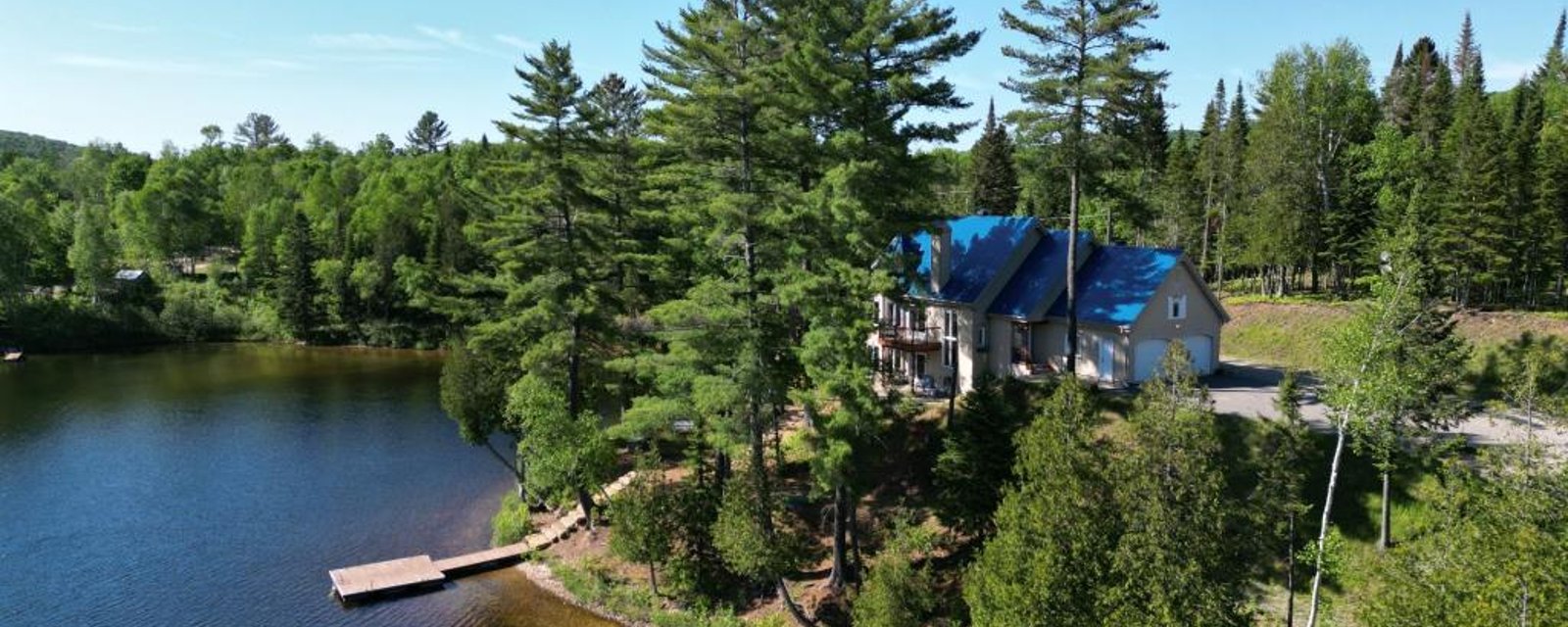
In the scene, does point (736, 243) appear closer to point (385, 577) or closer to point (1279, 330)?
point (385, 577)

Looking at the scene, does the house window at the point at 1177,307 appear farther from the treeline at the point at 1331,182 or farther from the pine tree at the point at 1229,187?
the pine tree at the point at 1229,187

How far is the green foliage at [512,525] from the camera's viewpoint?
31312mm

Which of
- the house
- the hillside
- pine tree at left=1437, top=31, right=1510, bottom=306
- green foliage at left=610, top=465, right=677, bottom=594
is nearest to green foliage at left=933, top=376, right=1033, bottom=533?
the house

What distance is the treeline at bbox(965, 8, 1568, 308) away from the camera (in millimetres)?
31359

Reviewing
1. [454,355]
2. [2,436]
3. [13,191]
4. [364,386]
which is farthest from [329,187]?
[454,355]

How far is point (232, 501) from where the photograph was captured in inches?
1373

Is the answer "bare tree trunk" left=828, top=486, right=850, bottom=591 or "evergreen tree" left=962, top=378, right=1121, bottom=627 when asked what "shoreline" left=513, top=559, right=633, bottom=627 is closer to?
"bare tree trunk" left=828, top=486, right=850, bottom=591

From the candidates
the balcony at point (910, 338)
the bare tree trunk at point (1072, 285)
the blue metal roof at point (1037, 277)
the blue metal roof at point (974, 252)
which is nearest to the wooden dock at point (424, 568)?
the balcony at point (910, 338)

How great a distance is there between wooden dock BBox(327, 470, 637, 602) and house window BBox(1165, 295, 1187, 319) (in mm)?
18385

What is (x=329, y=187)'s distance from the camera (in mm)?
95250

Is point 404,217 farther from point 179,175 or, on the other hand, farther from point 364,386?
point 179,175

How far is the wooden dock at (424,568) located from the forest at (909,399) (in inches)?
50.3

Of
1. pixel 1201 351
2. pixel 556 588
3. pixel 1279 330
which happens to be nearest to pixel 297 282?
pixel 556 588

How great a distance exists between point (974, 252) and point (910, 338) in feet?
12.8
